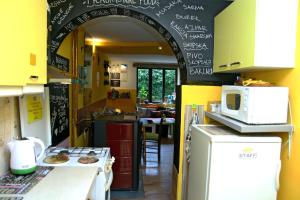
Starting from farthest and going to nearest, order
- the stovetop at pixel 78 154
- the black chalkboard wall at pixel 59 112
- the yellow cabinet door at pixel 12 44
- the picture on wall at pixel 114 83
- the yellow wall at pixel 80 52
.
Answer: the picture on wall at pixel 114 83
the yellow wall at pixel 80 52
the black chalkboard wall at pixel 59 112
the stovetop at pixel 78 154
the yellow cabinet door at pixel 12 44

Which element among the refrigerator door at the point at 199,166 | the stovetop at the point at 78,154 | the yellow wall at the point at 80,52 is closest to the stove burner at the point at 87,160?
the stovetop at the point at 78,154

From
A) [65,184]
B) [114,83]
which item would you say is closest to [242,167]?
[65,184]

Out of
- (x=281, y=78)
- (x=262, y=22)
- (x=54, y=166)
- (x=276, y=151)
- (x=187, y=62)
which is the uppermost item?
(x=262, y=22)

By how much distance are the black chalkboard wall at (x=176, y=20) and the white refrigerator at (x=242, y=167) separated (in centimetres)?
84

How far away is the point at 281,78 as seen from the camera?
181 centimetres

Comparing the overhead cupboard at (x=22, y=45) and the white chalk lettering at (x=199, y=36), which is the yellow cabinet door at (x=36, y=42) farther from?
the white chalk lettering at (x=199, y=36)

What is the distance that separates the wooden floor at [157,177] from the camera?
11.3 ft

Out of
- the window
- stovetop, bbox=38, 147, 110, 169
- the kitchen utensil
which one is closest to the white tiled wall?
the kitchen utensil

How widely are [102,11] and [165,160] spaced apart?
11.3ft

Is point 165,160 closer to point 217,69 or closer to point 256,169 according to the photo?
point 217,69

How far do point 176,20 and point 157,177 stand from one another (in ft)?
8.73

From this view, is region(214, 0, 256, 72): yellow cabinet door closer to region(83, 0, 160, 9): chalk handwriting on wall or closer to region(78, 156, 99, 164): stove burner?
region(83, 0, 160, 9): chalk handwriting on wall

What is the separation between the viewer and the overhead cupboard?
1.04 m

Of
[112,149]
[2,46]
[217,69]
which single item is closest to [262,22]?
[217,69]
